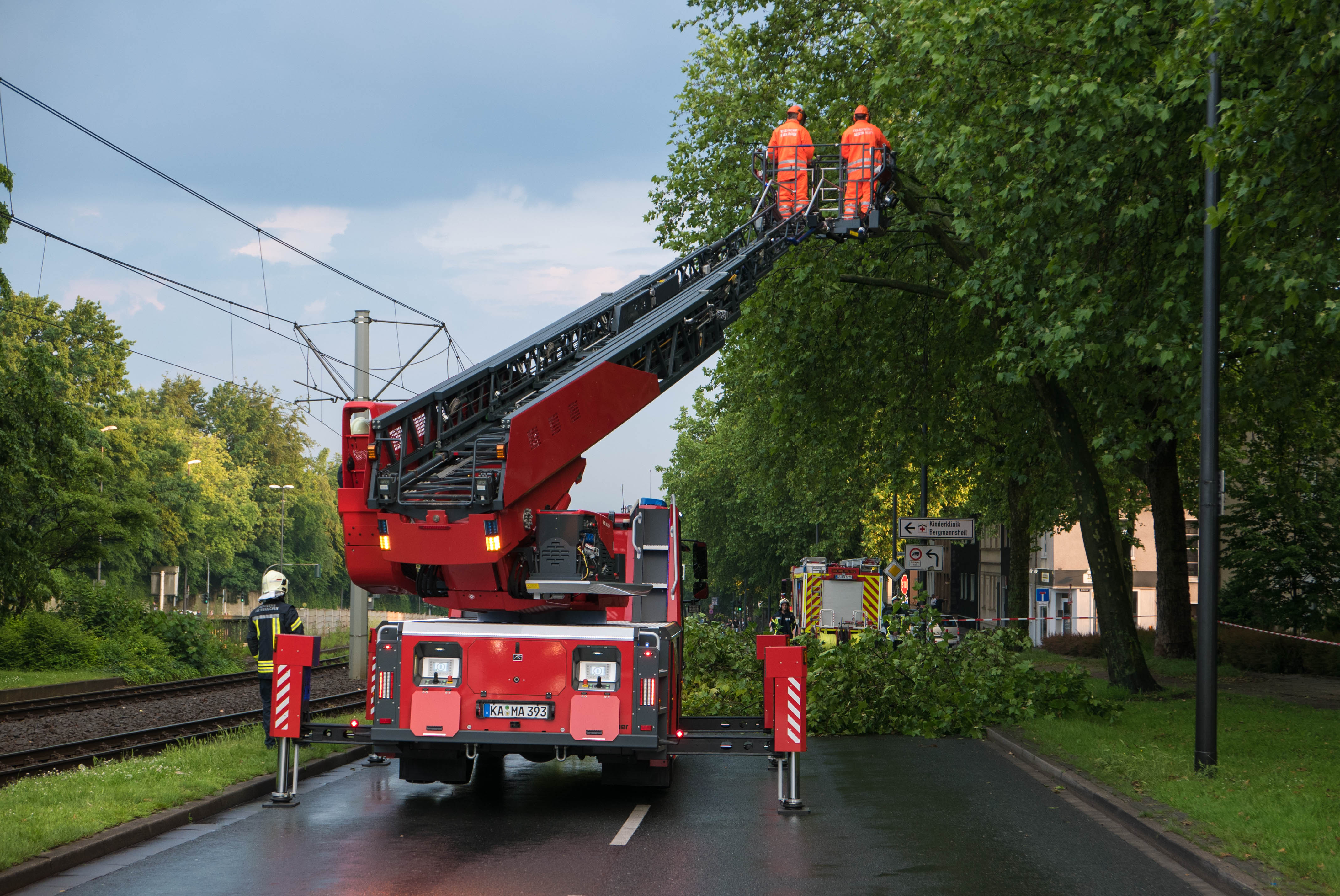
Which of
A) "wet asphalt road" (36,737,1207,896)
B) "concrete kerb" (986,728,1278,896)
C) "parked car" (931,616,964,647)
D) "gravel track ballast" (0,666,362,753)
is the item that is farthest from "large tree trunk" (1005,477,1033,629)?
"wet asphalt road" (36,737,1207,896)

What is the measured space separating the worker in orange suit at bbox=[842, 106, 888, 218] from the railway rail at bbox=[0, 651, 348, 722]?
47.7 feet

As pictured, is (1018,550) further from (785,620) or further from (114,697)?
(114,697)

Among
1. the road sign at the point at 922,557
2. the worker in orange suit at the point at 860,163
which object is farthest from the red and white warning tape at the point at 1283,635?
the worker in orange suit at the point at 860,163

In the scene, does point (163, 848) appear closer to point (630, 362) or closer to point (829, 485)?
point (630, 362)

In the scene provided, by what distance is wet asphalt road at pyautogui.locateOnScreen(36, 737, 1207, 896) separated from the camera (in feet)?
26.8

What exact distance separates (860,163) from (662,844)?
399 inches

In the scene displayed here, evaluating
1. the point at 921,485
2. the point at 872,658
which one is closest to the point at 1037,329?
the point at 872,658

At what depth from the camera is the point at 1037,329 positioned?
50.3ft

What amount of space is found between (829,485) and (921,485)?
2.41m

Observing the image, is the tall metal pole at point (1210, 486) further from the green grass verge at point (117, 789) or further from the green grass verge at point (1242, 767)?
the green grass verge at point (117, 789)

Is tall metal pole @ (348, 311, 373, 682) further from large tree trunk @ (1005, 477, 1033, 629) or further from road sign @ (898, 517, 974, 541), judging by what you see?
large tree trunk @ (1005, 477, 1033, 629)

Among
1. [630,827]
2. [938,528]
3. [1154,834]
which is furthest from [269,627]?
[938,528]

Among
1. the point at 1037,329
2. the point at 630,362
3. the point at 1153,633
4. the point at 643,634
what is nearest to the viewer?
the point at 643,634

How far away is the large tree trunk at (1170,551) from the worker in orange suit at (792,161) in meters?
10.7
